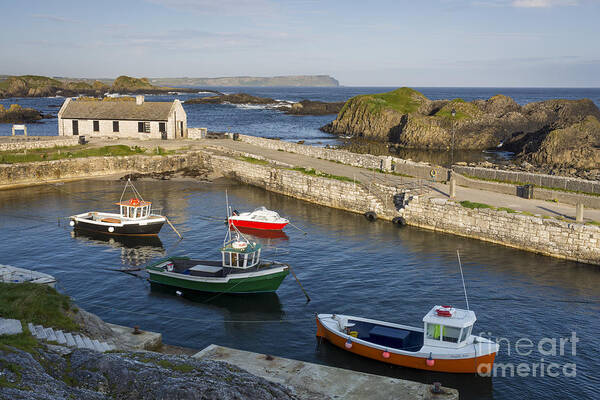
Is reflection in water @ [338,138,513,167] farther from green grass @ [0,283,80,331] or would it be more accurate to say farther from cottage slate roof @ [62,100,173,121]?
green grass @ [0,283,80,331]

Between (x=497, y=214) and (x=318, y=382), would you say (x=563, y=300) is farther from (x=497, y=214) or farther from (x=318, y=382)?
(x=318, y=382)

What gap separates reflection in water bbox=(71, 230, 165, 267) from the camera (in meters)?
33.2

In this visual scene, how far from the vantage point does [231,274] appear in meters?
27.4

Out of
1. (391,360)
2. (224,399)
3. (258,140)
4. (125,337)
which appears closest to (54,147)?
(258,140)

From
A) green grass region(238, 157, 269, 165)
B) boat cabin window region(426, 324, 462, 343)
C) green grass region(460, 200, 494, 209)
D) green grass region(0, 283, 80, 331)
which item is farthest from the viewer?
green grass region(238, 157, 269, 165)

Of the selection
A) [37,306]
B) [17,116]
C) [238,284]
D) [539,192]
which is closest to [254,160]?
[539,192]

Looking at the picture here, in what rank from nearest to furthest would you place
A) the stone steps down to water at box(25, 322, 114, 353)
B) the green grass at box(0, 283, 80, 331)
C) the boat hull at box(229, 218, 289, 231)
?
the stone steps down to water at box(25, 322, 114, 353)
the green grass at box(0, 283, 80, 331)
the boat hull at box(229, 218, 289, 231)

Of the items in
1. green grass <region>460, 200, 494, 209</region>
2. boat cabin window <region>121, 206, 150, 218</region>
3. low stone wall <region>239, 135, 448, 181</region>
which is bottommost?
boat cabin window <region>121, 206, 150, 218</region>

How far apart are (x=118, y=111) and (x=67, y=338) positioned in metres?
54.4

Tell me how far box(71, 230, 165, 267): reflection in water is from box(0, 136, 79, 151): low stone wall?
23.4m

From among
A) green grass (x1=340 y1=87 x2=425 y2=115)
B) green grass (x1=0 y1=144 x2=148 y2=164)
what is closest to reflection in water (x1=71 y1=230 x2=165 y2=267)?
green grass (x1=0 y1=144 x2=148 y2=164)

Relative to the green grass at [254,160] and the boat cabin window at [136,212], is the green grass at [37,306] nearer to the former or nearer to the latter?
the boat cabin window at [136,212]

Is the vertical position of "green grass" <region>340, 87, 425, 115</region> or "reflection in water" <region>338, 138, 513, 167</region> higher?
"green grass" <region>340, 87, 425, 115</region>

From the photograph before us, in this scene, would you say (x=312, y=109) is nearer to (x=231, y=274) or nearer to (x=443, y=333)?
(x=231, y=274)
